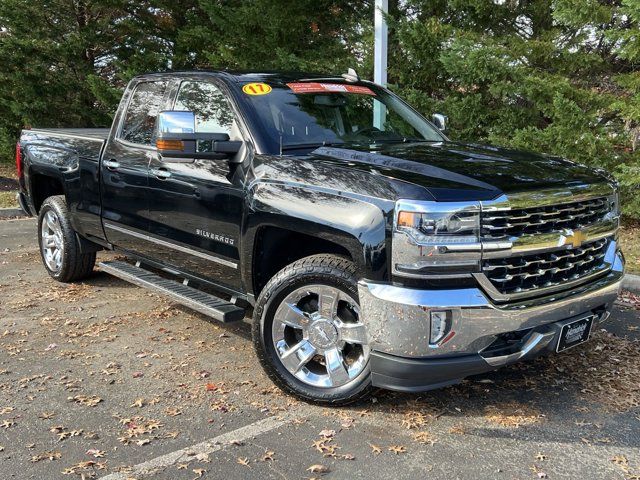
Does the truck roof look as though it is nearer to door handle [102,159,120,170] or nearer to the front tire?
door handle [102,159,120,170]

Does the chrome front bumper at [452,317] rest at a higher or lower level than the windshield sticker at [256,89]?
lower

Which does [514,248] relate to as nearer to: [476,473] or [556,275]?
[556,275]

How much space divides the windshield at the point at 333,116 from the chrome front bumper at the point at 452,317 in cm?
141

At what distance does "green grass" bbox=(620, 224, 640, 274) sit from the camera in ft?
21.7

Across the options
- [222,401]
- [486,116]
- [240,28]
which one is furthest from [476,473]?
[240,28]

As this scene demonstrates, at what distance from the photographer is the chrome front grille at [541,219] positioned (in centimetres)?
310

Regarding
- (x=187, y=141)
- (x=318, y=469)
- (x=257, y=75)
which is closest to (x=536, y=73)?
(x=257, y=75)

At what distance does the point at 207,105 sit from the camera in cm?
445

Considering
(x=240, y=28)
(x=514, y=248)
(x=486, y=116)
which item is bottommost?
(x=514, y=248)

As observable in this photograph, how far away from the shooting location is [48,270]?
21.0ft

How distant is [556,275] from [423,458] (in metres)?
1.26

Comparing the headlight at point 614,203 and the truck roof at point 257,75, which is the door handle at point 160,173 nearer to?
the truck roof at point 257,75

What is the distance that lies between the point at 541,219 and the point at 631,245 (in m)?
5.14


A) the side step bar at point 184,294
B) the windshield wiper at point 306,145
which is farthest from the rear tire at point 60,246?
the windshield wiper at point 306,145
